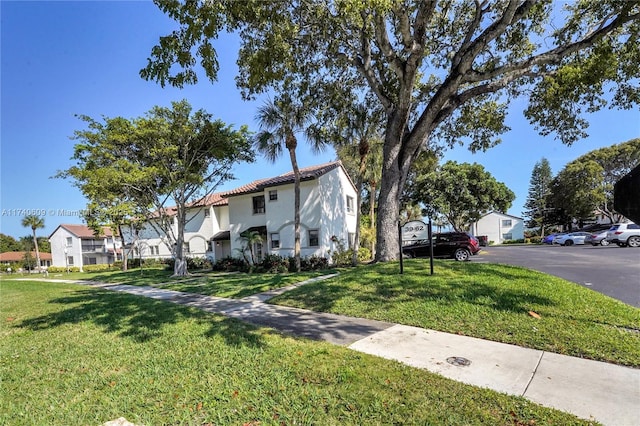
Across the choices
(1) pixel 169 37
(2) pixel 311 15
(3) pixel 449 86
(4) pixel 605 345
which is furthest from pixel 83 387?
(3) pixel 449 86

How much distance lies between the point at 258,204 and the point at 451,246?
13184 mm

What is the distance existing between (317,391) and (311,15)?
10067 mm

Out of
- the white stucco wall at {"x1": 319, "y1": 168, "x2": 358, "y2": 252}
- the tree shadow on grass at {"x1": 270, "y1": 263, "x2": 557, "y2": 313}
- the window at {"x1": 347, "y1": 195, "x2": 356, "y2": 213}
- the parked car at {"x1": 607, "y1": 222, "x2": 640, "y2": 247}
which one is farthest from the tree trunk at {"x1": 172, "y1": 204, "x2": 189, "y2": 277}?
the parked car at {"x1": 607, "y1": 222, "x2": 640, "y2": 247}

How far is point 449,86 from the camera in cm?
1060

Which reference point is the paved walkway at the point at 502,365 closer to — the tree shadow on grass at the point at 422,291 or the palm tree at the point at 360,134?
the tree shadow on grass at the point at 422,291

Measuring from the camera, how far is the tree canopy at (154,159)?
54.7 ft

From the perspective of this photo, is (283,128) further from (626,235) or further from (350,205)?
(626,235)

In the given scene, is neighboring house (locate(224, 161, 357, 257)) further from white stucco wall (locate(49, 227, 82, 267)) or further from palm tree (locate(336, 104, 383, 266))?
white stucco wall (locate(49, 227, 82, 267))

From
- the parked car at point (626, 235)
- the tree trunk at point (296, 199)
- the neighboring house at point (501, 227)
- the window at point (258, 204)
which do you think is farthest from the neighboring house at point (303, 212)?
the neighboring house at point (501, 227)

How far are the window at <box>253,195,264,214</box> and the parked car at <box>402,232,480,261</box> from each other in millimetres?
10942

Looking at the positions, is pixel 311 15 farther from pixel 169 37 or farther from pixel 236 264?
pixel 236 264

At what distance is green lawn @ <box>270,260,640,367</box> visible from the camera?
Result: 15.2ft

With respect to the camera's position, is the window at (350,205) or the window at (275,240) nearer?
the window at (275,240)

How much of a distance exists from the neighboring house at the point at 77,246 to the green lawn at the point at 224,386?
49183 mm
